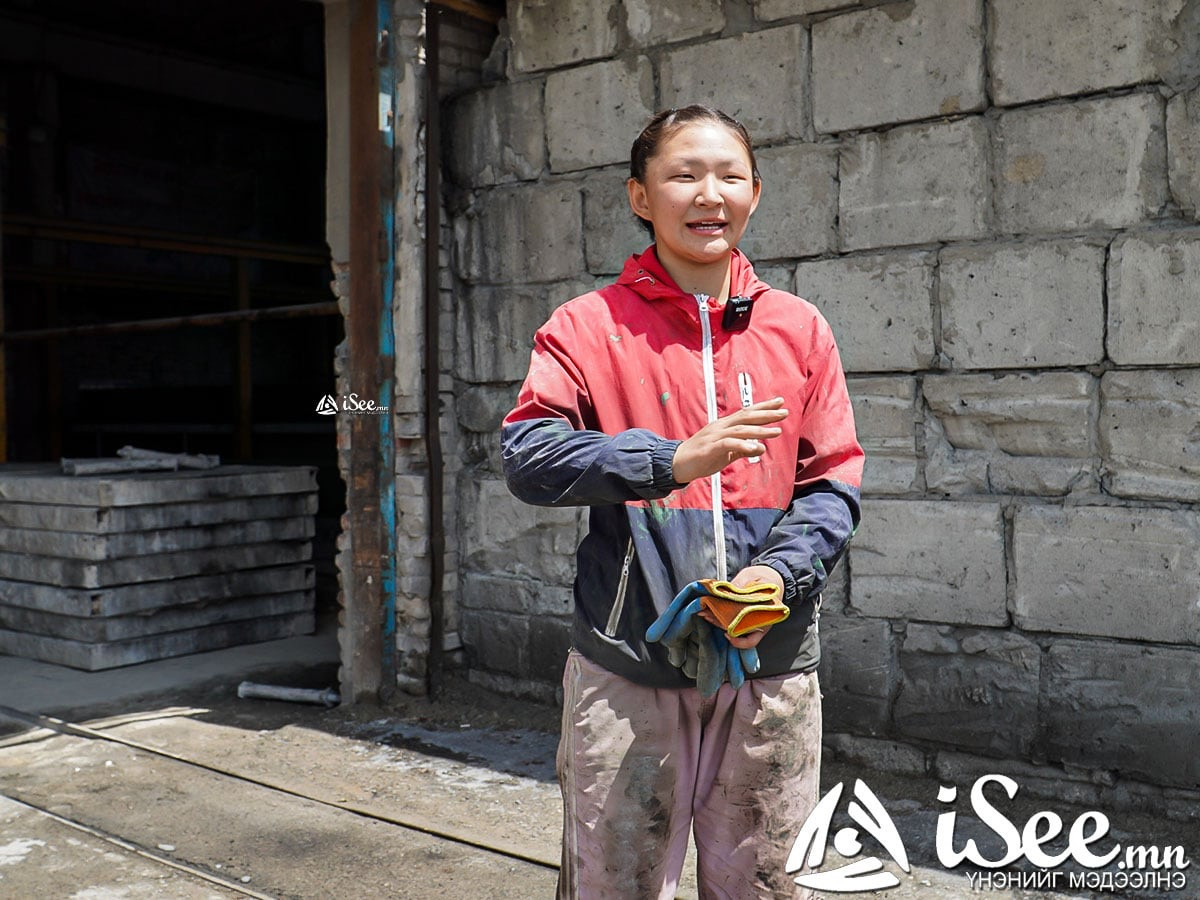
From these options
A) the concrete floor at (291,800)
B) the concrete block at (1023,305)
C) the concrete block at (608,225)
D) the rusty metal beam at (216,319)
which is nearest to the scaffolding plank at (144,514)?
the concrete floor at (291,800)

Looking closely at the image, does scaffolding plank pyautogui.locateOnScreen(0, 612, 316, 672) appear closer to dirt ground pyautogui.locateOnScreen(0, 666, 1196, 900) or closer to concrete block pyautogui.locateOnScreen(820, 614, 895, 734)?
dirt ground pyautogui.locateOnScreen(0, 666, 1196, 900)

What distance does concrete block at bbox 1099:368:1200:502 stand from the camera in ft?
12.1

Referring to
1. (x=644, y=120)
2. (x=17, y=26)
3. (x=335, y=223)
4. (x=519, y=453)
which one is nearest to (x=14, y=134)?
(x=17, y=26)

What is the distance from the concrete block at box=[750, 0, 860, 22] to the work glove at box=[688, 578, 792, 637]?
3.08m

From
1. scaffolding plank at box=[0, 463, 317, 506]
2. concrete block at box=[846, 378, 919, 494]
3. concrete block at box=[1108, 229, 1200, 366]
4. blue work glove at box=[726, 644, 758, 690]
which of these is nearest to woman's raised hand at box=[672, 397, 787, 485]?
blue work glove at box=[726, 644, 758, 690]

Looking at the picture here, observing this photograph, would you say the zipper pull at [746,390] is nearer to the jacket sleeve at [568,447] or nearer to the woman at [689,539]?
the woman at [689,539]

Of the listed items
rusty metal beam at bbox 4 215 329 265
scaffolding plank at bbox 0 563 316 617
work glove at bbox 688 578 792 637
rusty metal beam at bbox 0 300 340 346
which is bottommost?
scaffolding plank at bbox 0 563 316 617

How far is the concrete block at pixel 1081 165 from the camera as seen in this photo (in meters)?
3.73

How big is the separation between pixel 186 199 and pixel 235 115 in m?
1.20

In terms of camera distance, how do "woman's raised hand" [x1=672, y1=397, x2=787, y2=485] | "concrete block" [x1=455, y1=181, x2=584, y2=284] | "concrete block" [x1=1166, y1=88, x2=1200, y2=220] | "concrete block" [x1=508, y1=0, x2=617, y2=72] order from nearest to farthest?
"woman's raised hand" [x1=672, y1=397, x2=787, y2=485] → "concrete block" [x1=1166, y1=88, x2=1200, y2=220] → "concrete block" [x1=508, y1=0, x2=617, y2=72] → "concrete block" [x1=455, y1=181, x2=584, y2=284]

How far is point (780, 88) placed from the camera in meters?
4.46

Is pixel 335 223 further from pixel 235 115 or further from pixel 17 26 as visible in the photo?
pixel 235 115

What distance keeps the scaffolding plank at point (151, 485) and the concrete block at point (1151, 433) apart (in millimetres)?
4375

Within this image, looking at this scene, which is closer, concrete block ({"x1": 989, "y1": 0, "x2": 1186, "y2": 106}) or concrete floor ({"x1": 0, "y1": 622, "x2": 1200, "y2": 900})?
concrete floor ({"x1": 0, "y1": 622, "x2": 1200, "y2": 900})
